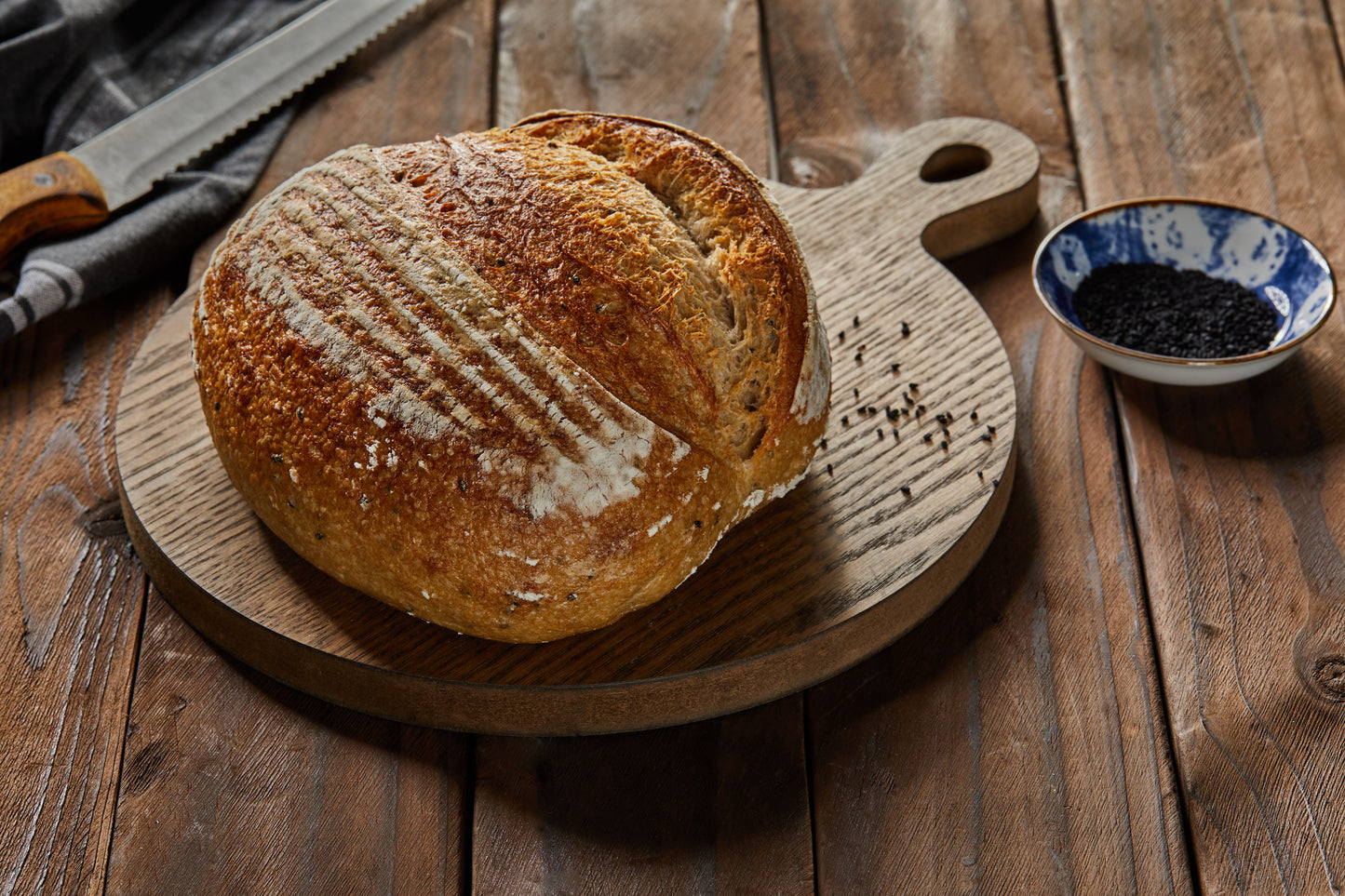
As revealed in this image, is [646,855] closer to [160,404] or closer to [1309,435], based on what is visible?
[160,404]

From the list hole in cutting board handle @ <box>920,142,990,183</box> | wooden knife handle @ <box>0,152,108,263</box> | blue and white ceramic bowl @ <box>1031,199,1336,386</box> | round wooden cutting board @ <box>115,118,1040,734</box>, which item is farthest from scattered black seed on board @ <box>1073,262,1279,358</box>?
wooden knife handle @ <box>0,152,108,263</box>

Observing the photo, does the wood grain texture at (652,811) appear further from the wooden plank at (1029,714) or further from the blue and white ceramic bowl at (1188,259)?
the blue and white ceramic bowl at (1188,259)

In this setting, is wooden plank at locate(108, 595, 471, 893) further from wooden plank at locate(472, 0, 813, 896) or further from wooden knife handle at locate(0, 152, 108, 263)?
wooden knife handle at locate(0, 152, 108, 263)

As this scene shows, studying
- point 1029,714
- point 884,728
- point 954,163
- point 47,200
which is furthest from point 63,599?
point 954,163

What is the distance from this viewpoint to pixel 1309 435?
6.10ft

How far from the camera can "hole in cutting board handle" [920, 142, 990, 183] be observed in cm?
221

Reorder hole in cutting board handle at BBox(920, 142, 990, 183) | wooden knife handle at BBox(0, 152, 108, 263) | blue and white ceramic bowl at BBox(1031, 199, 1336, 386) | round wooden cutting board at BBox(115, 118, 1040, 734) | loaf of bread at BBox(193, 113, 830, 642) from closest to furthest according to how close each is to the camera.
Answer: loaf of bread at BBox(193, 113, 830, 642), round wooden cutting board at BBox(115, 118, 1040, 734), blue and white ceramic bowl at BBox(1031, 199, 1336, 386), wooden knife handle at BBox(0, 152, 108, 263), hole in cutting board handle at BBox(920, 142, 990, 183)

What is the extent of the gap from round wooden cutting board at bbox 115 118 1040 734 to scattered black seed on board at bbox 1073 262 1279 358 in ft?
0.67

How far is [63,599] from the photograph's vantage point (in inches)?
66.9

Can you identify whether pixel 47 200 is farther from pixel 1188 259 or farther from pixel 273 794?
pixel 1188 259

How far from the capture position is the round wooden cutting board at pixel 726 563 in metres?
1.51

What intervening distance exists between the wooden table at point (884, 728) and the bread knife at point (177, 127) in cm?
16

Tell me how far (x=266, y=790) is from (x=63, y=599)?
450mm

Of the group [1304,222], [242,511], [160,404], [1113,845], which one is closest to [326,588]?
[242,511]
